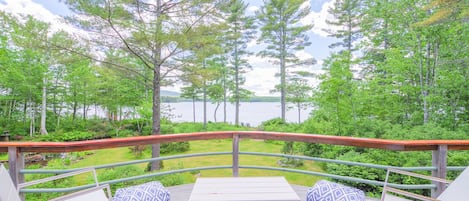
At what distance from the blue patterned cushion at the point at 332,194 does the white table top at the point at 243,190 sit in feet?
0.65

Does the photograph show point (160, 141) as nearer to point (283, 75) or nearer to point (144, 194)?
point (144, 194)

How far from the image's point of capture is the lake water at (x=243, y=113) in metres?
18.0

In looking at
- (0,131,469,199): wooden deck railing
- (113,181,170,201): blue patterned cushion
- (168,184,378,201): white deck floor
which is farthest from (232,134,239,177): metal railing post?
(113,181,170,201): blue patterned cushion

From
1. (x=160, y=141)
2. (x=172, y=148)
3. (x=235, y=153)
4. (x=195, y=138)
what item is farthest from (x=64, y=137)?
(x=235, y=153)

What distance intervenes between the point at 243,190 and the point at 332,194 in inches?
25.4

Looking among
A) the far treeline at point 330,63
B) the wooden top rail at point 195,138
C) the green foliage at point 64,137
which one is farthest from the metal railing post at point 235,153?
the green foliage at point 64,137

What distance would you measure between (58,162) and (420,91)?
13218 mm

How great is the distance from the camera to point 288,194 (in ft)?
5.68

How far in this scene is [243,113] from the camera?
21109mm

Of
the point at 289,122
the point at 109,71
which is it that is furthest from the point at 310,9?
the point at 109,71

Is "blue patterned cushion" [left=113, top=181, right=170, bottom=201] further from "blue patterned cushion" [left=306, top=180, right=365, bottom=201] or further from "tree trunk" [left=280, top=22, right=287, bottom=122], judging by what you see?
"tree trunk" [left=280, top=22, right=287, bottom=122]

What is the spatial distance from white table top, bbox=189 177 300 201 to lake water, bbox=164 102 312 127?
15.3 meters

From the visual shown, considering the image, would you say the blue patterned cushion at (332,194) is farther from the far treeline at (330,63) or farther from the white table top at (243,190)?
the far treeline at (330,63)

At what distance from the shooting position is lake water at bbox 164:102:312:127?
18.0 m
